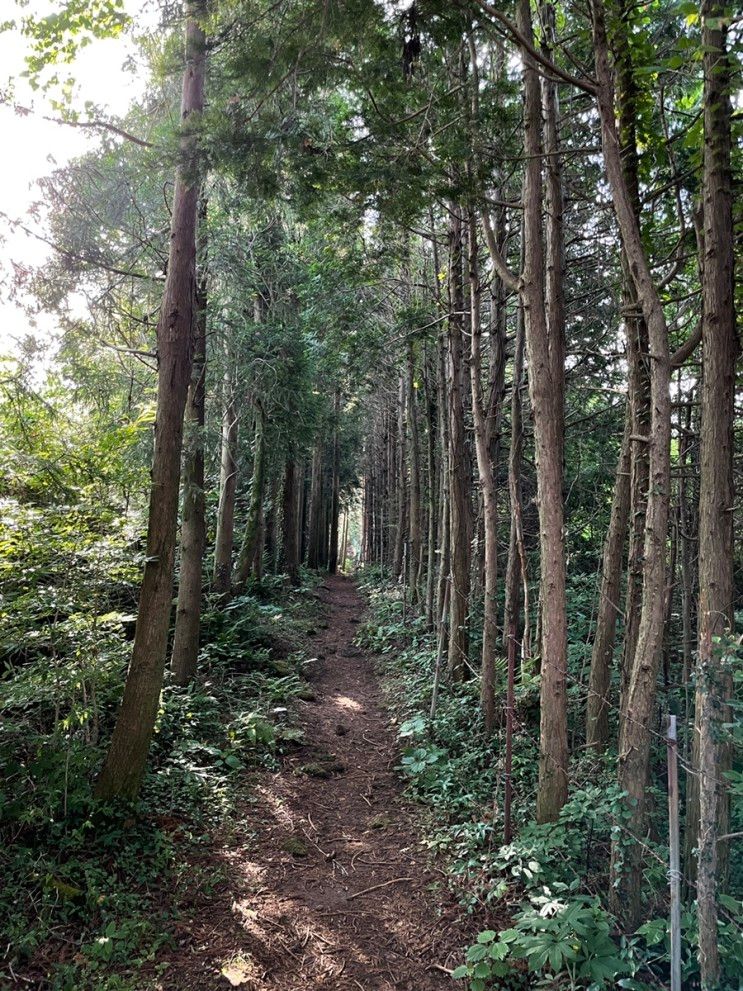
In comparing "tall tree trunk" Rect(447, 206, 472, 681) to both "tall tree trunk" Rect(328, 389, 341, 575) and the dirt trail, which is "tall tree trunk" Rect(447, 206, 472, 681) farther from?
"tall tree trunk" Rect(328, 389, 341, 575)

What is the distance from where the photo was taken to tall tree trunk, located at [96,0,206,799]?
4852 mm

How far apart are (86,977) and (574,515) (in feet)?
27.2

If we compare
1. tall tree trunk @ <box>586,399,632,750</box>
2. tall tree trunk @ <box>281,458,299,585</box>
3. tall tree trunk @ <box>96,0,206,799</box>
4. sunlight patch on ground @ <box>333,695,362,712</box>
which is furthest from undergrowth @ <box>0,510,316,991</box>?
tall tree trunk @ <box>281,458,299,585</box>

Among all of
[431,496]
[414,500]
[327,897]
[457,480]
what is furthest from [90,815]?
[414,500]

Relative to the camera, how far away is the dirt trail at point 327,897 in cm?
362

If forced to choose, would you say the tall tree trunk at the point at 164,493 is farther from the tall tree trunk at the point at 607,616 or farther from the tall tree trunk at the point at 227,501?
the tall tree trunk at the point at 227,501

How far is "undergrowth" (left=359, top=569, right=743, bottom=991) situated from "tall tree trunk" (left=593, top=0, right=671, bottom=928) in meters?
0.12

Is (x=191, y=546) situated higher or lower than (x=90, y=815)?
higher

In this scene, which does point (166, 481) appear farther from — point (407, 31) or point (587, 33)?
point (587, 33)

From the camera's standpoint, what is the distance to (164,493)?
5223 millimetres

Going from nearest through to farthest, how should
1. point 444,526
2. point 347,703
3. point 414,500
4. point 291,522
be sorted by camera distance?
point 347,703 → point 444,526 → point 414,500 → point 291,522

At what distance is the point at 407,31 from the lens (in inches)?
177

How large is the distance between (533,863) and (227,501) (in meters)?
9.33

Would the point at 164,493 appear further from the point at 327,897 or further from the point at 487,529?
the point at 487,529
